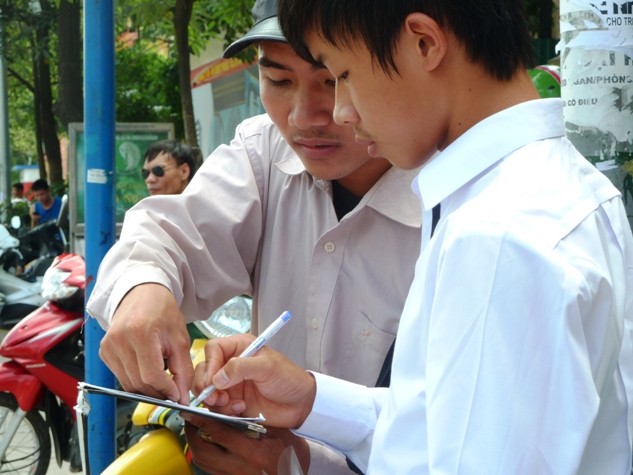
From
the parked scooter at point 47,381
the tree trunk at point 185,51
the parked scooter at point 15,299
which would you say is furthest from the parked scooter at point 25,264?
the parked scooter at point 47,381

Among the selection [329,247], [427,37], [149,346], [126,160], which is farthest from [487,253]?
[126,160]

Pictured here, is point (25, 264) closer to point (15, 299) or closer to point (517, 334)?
point (15, 299)

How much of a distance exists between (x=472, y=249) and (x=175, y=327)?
2.51 ft

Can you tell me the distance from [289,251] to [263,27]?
0.46 metres

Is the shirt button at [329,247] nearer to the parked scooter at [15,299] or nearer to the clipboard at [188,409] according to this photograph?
the clipboard at [188,409]

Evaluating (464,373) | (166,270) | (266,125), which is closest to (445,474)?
(464,373)

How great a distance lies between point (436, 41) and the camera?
1087 mm

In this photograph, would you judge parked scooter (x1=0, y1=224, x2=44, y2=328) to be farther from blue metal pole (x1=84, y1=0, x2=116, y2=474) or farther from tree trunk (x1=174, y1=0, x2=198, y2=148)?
blue metal pole (x1=84, y1=0, x2=116, y2=474)

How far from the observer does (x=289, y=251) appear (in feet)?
6.29

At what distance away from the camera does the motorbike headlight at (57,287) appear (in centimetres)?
460

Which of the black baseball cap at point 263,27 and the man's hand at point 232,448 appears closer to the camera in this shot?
the man's hand at point 232,448

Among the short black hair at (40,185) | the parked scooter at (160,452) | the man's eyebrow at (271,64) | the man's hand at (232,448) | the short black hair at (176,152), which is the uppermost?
the man's eyebrow at (271,64)

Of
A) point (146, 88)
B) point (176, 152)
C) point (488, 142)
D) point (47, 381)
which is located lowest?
point (47, 381)

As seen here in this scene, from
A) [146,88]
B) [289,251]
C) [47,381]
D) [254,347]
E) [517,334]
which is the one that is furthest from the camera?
[146,88]
